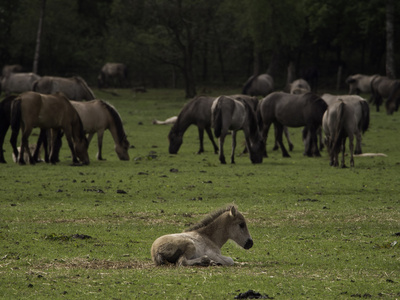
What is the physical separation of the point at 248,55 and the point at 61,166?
43.1 meters

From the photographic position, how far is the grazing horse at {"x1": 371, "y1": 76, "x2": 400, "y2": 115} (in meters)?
38.8

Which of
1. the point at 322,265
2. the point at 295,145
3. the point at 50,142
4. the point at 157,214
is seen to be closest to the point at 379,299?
the point at 322,265

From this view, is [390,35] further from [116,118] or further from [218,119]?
[116,118]

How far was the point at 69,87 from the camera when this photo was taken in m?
33.5

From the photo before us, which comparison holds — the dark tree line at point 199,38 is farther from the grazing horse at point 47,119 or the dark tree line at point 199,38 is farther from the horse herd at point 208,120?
the grazing horse at point 47,119

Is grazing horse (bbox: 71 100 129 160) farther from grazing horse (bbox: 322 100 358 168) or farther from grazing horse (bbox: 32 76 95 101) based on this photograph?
grazing horse (bbox: 322 100 358 168)

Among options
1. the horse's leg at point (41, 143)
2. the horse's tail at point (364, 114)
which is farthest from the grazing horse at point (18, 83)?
the horse's tail at point (364, 114)

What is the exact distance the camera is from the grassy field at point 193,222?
7387 mm

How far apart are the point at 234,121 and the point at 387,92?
21.3 m

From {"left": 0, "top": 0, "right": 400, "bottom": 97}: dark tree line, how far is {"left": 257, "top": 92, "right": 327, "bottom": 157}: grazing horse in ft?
72.1

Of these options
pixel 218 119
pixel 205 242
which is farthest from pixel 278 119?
pixel 205 242

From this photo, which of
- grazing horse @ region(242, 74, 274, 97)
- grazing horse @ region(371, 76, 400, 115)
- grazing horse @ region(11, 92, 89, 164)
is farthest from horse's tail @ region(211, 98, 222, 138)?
grazing horse @ region(242, 74, 274, 97)

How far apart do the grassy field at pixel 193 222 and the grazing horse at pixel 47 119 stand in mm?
745

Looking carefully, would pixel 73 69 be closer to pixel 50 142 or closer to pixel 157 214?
pixel 50 142
